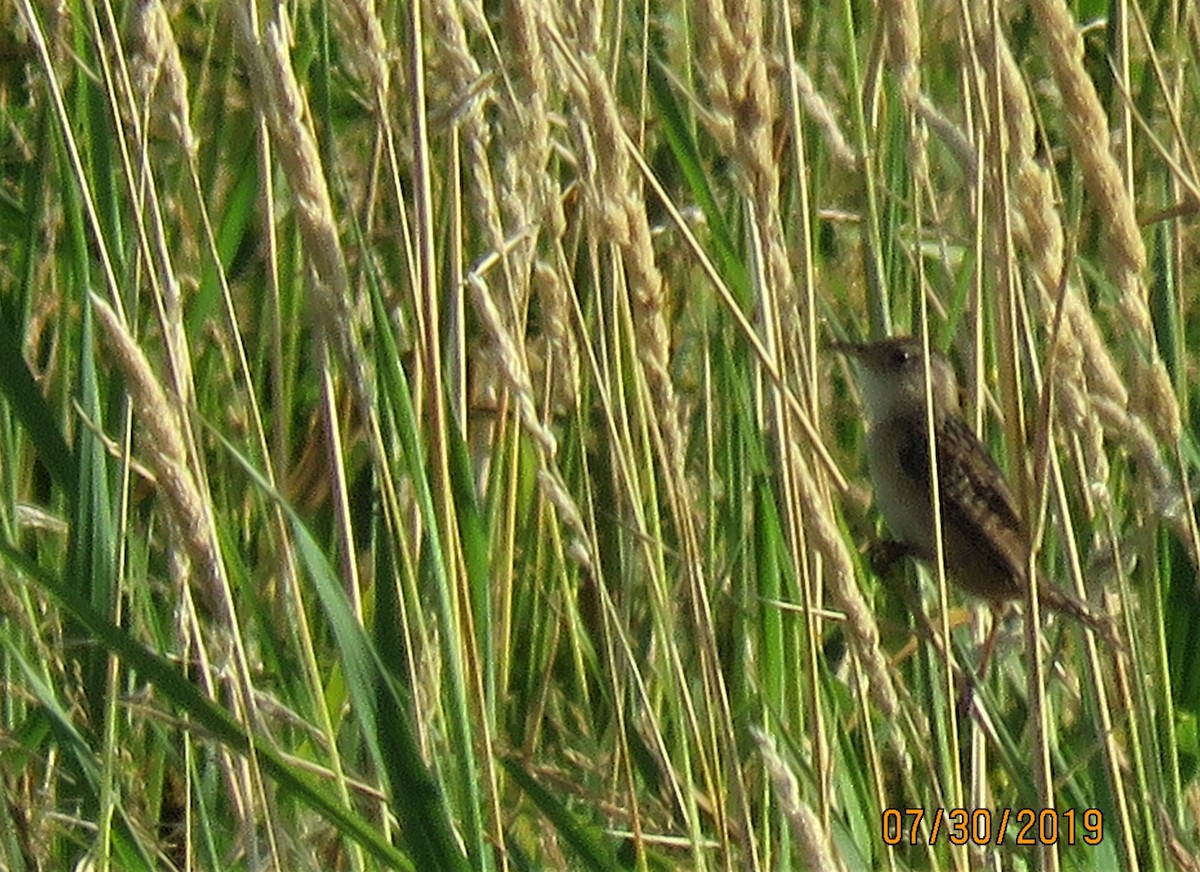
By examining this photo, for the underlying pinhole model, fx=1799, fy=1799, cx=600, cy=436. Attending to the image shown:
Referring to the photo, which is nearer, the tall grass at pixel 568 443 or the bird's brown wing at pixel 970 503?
the tall grass at pixel 568 443

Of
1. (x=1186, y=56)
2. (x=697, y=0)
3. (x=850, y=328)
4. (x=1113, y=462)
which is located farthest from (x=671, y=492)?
(x=850, y=328)

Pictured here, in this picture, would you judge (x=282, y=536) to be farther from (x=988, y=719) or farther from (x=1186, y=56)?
(x=1186, y=56)

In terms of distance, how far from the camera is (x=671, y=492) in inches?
63.9

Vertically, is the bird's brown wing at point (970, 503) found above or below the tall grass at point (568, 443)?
below

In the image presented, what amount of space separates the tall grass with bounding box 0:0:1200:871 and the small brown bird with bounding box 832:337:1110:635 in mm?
72

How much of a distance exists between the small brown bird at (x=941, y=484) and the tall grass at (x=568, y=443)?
0.24 ft

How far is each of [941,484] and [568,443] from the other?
826 mm

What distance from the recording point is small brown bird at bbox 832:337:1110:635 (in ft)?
8.28

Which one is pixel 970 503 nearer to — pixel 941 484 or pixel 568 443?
pixel 941 484

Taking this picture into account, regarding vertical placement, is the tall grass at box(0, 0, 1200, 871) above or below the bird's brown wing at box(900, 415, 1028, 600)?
above

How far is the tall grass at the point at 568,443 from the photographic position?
1.45 meters

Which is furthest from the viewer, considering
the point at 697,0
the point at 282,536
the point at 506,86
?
the point at 282,536

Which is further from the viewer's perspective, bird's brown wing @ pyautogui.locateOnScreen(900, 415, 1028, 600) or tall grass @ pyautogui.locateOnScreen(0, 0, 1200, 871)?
bird's brown wing @ pyautogui.locateOnScreen(900, 415, 1028, 600)

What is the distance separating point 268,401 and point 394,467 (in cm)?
73
